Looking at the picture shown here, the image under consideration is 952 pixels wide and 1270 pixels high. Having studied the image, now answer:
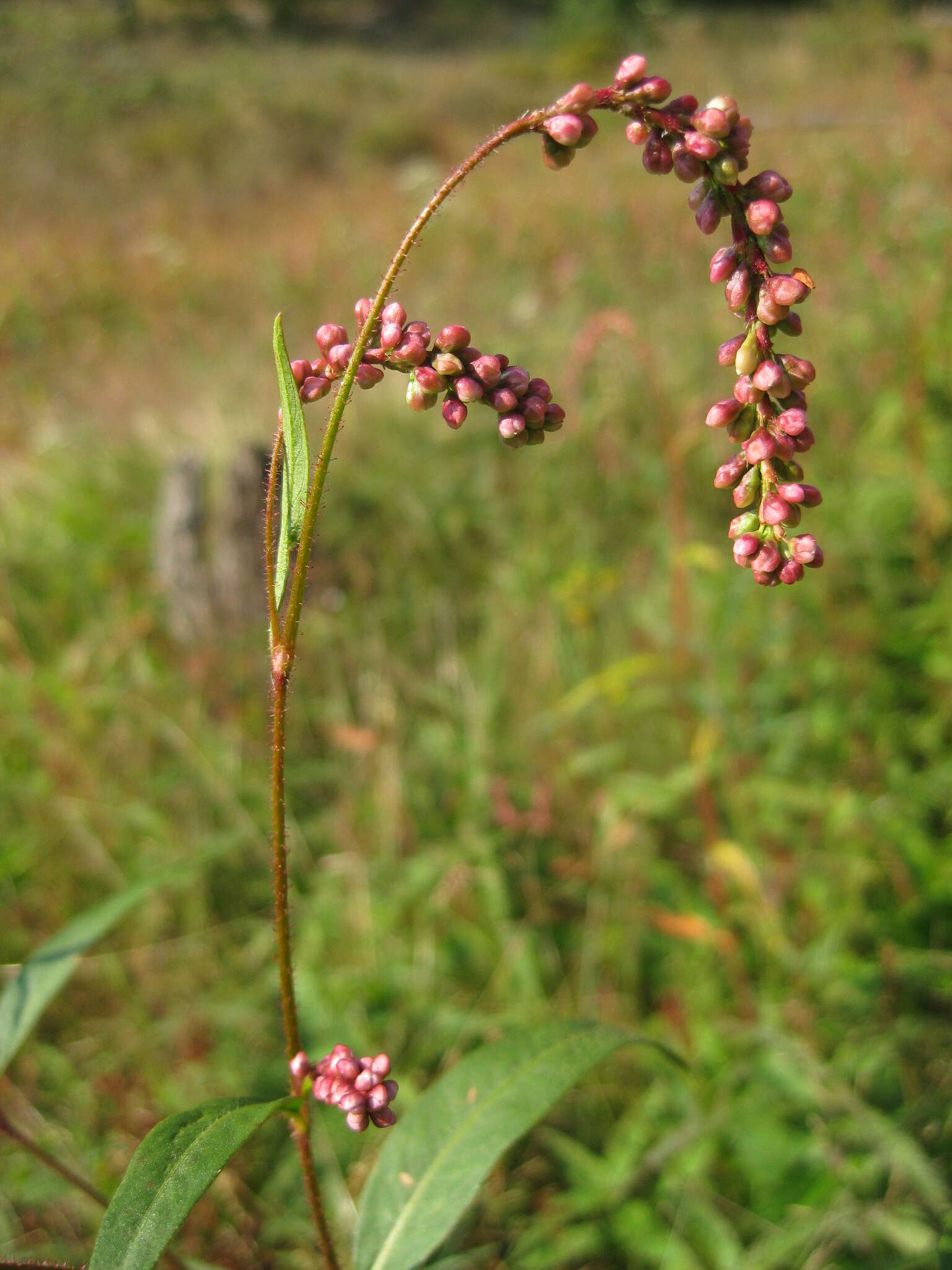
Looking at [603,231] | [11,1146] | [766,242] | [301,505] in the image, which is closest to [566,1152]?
[11,1146]

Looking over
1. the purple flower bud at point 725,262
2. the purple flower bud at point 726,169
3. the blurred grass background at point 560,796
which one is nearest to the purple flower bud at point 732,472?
the purple flower bud at point 725,262

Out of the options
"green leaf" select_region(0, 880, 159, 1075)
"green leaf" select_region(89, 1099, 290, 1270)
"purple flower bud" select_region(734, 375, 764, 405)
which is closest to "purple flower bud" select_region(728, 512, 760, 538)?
"purple flower bud" select_region(734, 375, 764, 405)

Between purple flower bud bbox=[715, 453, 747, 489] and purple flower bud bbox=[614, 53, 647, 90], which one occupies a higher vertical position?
purple flower bud bbox=[614, 53, 647, 90]

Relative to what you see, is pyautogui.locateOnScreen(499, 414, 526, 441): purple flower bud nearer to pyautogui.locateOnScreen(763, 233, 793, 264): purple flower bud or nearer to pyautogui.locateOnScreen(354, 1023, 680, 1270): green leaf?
pyautogui.locateOnScreen(763, 233, 793, 264): purple flower bud

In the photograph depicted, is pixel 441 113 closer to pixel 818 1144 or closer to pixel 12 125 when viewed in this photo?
pixel 12 125

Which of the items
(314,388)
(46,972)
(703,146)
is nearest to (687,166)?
(703,146)
